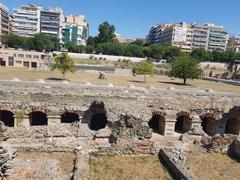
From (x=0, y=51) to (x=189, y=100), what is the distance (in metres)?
53.3

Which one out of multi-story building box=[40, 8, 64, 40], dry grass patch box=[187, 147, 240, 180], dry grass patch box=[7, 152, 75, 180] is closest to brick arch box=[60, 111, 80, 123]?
dry grass patch box=[7, 152, 75, 180]

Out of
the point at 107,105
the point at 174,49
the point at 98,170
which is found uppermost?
the point at 174,49

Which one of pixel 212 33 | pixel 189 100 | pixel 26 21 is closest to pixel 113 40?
pixel 26 21

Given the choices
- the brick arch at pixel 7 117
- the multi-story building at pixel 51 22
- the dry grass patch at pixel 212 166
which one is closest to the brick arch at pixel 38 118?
the brick arch at pixel 7 117

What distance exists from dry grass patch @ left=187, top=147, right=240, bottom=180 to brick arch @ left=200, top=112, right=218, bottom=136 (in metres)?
8.16

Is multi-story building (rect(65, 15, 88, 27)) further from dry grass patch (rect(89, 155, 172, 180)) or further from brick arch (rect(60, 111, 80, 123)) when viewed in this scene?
dry grass patch (rect(89, 155, 172, 180))

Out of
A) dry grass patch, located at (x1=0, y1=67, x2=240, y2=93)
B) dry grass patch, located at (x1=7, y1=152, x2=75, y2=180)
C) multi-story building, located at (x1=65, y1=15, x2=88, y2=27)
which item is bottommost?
dry grass patch, located at (x1=7, y1=152, x2=75, y2=180)

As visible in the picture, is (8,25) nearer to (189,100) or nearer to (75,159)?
(189,100)

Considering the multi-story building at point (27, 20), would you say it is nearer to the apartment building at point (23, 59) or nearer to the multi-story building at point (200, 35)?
the apartment building at point (23, 59)

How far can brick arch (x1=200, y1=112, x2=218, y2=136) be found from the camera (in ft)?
69.5

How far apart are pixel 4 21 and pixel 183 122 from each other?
324 ft

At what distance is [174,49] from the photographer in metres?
94.2

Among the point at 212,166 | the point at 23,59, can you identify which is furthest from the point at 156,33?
the point at 212,166

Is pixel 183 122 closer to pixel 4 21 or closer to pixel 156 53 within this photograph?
pixel 156 53
